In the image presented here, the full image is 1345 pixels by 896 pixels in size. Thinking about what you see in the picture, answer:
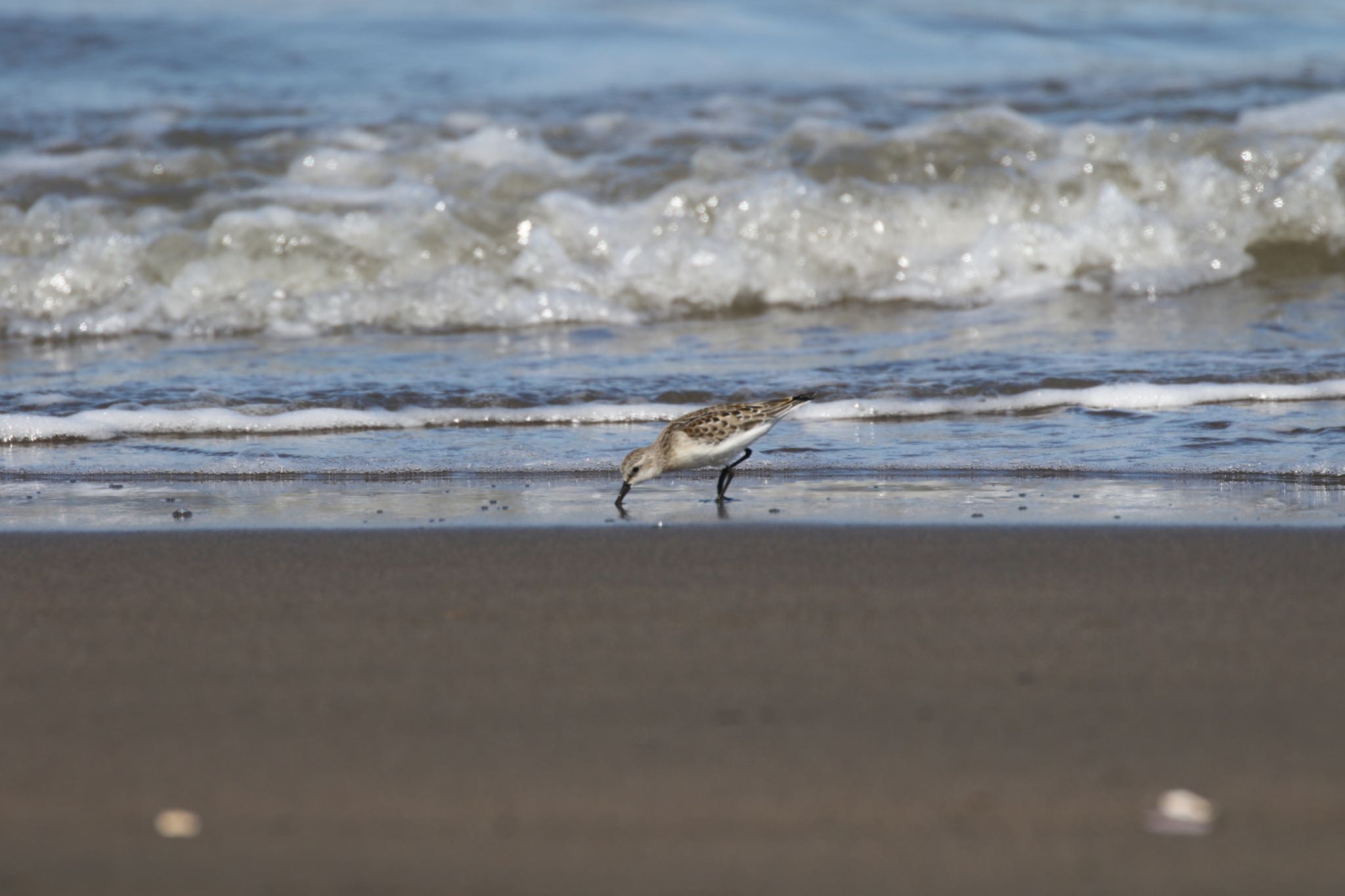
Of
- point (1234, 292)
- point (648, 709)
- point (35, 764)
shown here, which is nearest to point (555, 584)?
point (648, 709)

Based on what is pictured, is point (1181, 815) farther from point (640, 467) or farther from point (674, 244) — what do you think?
point (674, 244)

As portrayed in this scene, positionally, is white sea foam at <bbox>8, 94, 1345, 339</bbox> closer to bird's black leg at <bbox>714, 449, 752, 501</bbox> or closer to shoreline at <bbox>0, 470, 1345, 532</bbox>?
shoreline at <bbox>0, 470, 1345, 532</bbox>

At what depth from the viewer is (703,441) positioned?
5.07m

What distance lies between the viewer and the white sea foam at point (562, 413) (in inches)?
259

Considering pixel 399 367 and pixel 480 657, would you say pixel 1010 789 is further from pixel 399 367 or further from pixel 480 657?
pixel 399 367

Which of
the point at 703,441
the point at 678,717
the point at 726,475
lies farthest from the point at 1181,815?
the point at 726,475

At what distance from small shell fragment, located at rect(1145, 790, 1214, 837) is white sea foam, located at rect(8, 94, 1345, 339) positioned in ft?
23.5

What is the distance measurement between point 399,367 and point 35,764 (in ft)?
17.2

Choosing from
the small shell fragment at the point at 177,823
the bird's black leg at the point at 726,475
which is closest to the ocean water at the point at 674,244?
the bird's black leg at the point at 726,475

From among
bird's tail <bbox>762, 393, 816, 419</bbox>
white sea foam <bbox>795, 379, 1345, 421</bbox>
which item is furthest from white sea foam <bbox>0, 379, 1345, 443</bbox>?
bird's tail <bbox>762, 393, 816, 419</bbox>

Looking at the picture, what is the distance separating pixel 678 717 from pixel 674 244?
7.56 meters

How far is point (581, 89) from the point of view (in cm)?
1414

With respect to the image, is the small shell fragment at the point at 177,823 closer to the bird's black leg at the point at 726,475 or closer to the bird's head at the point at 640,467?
the bird's head at the point at 640,467

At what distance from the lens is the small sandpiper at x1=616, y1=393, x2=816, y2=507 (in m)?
5.07
